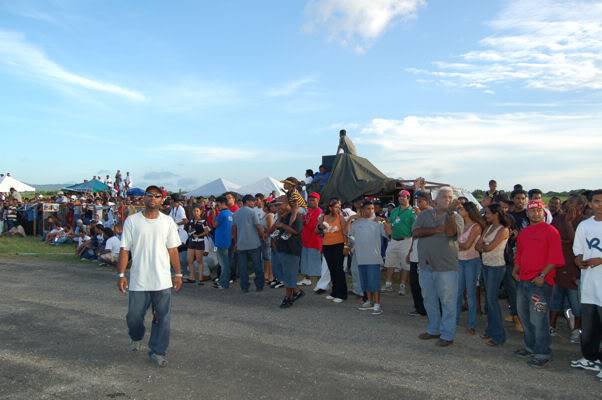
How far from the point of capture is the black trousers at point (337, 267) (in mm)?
9180

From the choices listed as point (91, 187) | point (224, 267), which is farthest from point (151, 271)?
point (91, 187)

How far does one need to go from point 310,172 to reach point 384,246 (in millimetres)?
5514

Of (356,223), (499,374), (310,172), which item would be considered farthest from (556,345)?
(310,172)

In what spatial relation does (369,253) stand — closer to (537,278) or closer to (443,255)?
(443,255)

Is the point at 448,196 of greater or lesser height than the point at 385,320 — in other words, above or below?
above

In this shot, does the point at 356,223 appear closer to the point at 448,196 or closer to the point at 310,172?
the point at 448,196

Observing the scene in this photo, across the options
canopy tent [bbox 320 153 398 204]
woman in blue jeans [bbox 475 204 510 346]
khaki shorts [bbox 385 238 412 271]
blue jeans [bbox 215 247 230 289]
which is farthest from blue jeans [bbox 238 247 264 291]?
woman in blue jeans [bbox 475 204 510 346]

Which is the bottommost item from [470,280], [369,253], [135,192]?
[470,280]

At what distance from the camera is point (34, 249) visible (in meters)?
17.6

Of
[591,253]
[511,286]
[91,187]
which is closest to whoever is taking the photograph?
[591,253]

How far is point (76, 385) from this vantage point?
16.1 feet

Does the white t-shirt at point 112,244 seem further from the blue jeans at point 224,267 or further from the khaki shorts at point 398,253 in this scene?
Answer: the khaki shorts at point 398,253

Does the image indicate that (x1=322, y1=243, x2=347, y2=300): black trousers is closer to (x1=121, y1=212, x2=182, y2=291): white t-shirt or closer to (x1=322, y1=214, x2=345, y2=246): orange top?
(x1=322, y1=214, x2=345, y2=246): orange top

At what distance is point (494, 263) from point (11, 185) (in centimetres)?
3521
